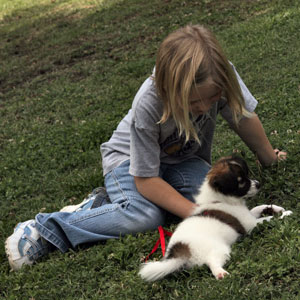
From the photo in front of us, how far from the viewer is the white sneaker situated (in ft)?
13.7

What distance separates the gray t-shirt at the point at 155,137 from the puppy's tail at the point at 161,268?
95 cm

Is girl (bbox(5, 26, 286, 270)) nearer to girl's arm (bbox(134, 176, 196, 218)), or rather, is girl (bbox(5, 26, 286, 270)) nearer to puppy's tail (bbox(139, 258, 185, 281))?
girl's arm (bbox(134, 176, 196, 218))

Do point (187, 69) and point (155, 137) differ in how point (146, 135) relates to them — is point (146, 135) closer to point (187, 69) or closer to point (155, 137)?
point (155, 137)

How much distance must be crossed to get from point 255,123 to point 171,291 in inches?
72.4

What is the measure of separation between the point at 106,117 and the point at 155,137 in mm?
3649

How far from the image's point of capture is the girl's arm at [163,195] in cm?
394

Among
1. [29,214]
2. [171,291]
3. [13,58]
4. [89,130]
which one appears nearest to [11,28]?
[13,58]

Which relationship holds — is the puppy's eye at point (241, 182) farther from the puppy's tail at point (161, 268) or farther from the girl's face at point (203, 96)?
the puppy's tail at point (161, 268)

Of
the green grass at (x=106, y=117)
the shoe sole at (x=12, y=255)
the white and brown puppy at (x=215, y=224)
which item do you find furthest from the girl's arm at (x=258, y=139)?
the shoe sole at (x=12, y=255)

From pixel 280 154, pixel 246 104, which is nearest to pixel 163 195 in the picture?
pixel 246 104

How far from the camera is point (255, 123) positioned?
442 centimetres

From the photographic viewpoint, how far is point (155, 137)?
4051 millimetres

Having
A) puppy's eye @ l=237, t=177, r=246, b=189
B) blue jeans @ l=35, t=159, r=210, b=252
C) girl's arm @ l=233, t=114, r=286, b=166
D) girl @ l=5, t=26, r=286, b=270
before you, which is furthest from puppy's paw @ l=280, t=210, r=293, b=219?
blue jeans @ l=35, t=159, r=210, b=252

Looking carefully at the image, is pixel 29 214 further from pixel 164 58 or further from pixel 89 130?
pixel 164 58
